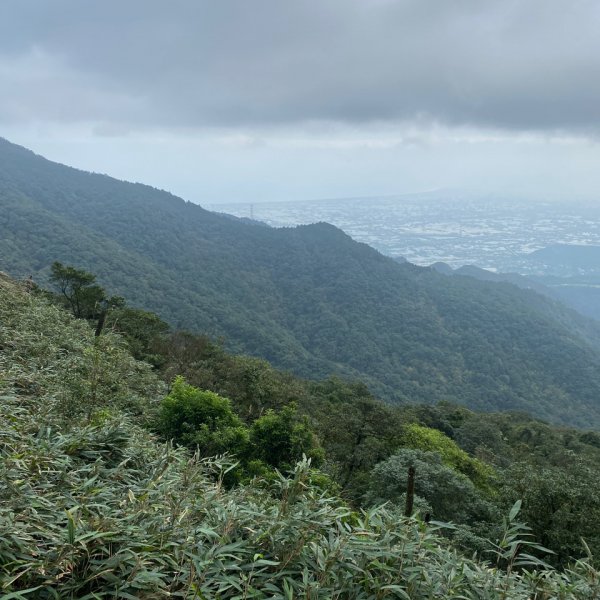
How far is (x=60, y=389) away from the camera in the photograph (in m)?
7.48

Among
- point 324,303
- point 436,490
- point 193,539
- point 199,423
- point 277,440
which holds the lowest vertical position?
point 324,303

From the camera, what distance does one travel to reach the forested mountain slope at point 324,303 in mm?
71688

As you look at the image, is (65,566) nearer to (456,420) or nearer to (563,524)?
(563,524)

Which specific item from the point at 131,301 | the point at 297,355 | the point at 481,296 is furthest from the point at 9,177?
the point at 481,296

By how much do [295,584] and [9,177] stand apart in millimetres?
171165

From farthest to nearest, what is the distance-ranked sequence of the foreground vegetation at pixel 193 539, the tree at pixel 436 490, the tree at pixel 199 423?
the tree at pixel 436 490 < the tree at pixel 199 423 < the foreground vegetation at pixel 193 539

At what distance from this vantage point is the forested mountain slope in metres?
71.7

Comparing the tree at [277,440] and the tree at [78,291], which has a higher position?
the tree at [78,291]

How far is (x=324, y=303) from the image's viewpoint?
100875 millimetres

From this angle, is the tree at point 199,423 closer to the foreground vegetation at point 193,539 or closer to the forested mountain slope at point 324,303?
the foreground vegetation at point 193,539

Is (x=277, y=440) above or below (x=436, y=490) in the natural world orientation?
above

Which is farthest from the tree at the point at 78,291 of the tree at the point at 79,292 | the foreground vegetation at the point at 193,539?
the foreground vegetation at the point at 193,539

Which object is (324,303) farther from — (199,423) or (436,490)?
(199,423)

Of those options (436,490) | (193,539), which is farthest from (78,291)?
(193,539)
